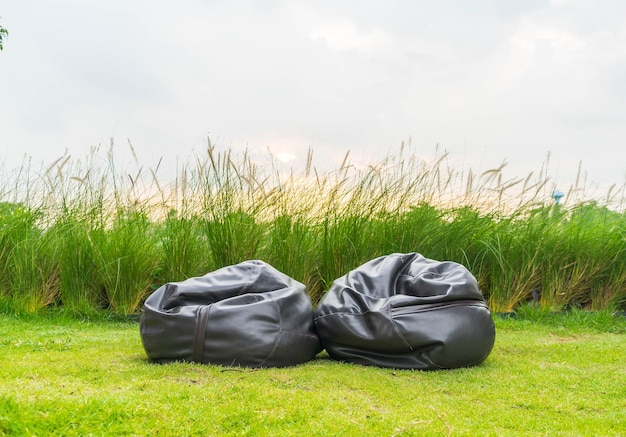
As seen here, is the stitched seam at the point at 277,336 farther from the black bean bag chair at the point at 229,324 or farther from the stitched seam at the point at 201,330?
the stitched seam at the point at 201,330

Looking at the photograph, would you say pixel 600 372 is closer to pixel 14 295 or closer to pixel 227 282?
pixel 227 282

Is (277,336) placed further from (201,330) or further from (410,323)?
(410,323)

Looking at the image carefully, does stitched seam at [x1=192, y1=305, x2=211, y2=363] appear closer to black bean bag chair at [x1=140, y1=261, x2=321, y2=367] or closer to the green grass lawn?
black bean bag chair at [x1=140, y1=261, x2=321, y2=367]

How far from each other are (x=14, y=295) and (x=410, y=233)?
12.2 ft

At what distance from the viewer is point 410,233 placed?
5691 millimetres

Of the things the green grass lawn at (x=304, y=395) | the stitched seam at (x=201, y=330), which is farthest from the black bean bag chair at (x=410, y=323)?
the stitched seam at (x=201, y=330)

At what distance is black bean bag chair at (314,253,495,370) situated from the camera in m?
3.48

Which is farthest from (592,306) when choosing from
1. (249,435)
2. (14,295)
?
(14,295)

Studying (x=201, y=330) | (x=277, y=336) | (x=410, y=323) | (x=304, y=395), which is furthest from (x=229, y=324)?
(x=410, y=323)

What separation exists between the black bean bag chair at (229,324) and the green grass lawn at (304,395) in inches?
4.3

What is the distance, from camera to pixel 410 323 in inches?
136

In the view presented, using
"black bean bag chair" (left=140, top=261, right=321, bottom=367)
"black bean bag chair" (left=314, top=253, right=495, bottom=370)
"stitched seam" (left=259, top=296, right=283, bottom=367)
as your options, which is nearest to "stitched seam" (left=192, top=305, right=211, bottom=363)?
"black bean bag chair" (left=140, top=261, right=321, bottom=367)

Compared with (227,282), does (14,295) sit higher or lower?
lower

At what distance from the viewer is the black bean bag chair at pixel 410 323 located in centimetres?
348
